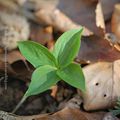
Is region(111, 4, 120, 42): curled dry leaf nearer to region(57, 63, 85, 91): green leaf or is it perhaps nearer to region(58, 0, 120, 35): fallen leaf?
region(58, 0, 120, 35): fallen leaf

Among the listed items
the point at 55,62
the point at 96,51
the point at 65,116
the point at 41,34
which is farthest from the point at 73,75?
the point at 41,34

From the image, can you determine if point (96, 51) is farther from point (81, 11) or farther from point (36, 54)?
point (36, 54)

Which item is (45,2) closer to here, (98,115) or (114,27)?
(114,27)

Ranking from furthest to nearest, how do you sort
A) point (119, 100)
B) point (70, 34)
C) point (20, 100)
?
point (20, 100) < point (119, 100) < point (70, 34)

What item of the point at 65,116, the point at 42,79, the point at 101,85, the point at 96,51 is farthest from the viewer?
the point at 96,51

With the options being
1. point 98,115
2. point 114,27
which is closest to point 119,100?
point 98,115

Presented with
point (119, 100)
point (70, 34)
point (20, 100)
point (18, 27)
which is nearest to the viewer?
point (70, 34)

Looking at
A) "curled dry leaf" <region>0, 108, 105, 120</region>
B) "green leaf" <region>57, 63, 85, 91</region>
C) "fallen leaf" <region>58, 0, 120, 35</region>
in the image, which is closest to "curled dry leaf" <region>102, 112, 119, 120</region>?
"curled dry leaf" <region>0, 108, 105, 120</region>
